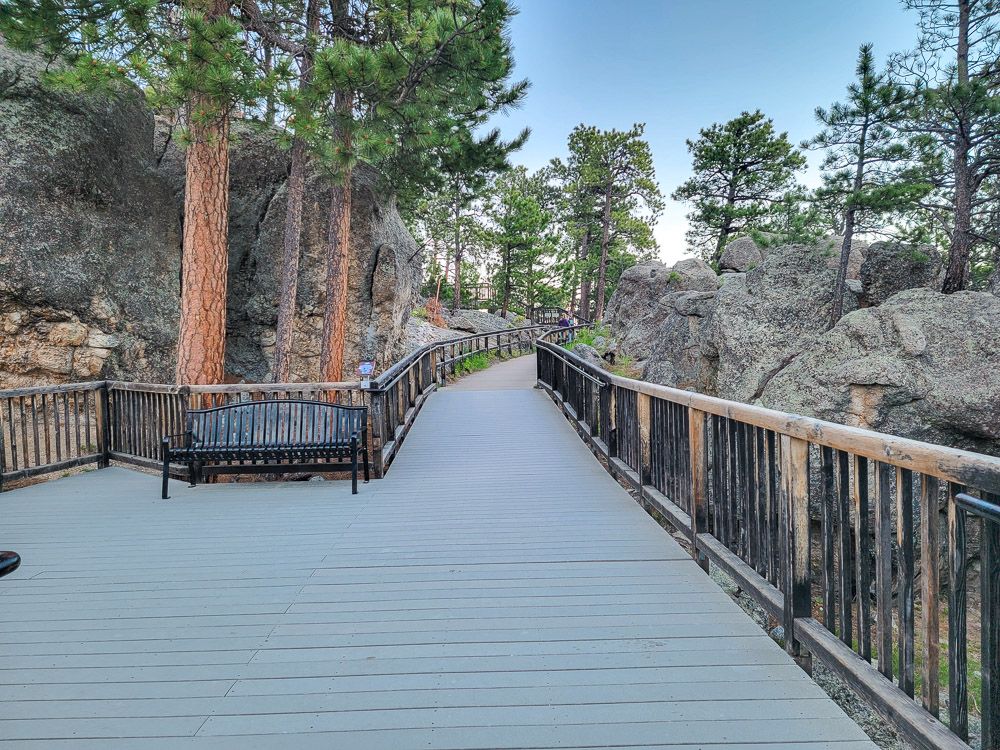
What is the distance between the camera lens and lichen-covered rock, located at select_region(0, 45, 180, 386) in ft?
28.8

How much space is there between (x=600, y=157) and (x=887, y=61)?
64.7ft

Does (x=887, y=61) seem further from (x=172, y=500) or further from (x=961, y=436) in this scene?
(x=172, y=500)

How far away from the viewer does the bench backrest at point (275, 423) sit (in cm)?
597

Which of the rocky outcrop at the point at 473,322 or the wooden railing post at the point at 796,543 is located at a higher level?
the rocky outcrop at the point at 473,322

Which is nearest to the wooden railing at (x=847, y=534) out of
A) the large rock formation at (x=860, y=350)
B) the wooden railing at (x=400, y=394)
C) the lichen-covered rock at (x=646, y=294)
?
the wooden railing at (x=400, y=394)

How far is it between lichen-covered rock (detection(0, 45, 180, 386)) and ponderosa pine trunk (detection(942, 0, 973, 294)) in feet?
45.5

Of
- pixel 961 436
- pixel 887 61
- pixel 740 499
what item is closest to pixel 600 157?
pixel 887 61

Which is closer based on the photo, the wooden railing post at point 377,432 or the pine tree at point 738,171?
the wooden railing post at point 377,432

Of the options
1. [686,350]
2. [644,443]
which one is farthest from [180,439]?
[686,350]

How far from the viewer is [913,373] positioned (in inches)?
292

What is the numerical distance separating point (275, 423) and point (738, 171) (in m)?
23.8

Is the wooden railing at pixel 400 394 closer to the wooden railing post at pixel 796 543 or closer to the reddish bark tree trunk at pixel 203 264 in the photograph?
the reddish bark tree trunk at pixel 203 264

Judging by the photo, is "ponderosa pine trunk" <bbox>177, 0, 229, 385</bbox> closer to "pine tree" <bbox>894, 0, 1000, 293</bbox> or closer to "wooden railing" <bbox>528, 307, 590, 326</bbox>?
"pine tree" <bbox>894, 0, 1000, 293</bbox>

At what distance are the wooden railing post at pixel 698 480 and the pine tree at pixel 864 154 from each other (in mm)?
9313
